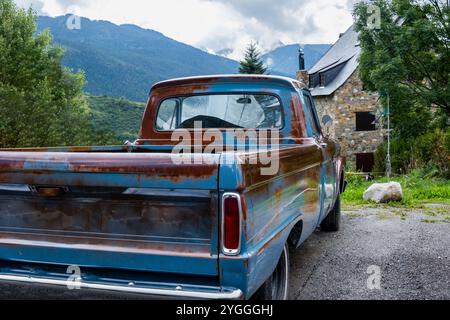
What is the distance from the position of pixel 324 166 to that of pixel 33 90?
2535 cm

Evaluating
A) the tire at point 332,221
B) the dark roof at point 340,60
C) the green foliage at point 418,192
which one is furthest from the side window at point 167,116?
the dark roof at point 340,60

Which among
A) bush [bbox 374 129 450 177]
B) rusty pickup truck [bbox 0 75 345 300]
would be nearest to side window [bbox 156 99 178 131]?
rusty pickup truck [bbox 0 75 345 300]

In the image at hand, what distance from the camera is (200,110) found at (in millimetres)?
4535

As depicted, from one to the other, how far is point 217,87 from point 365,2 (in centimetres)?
2213

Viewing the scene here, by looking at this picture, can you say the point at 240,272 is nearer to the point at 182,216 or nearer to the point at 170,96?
the point at 182,216

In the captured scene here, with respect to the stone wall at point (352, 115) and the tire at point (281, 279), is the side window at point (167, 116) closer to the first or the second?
the tire at point (281, 279)

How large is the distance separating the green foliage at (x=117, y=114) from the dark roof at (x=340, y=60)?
2258 cm

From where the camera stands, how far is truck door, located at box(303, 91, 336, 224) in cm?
428

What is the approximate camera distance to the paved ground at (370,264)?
→ 360 cm

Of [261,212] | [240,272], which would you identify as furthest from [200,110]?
[240,272]

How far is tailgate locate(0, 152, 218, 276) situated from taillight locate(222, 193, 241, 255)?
0.18ft

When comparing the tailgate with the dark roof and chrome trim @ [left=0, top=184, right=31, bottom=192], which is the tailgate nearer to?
chrome trim @ [left=0, top=184, right=31, bottom=192]

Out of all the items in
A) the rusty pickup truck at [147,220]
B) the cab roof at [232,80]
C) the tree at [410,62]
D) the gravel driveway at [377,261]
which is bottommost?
the gravel driveway at [377,261]

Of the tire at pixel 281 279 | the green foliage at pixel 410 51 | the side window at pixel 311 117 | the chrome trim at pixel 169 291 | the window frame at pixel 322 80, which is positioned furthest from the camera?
the window frame at pixel 322 80
